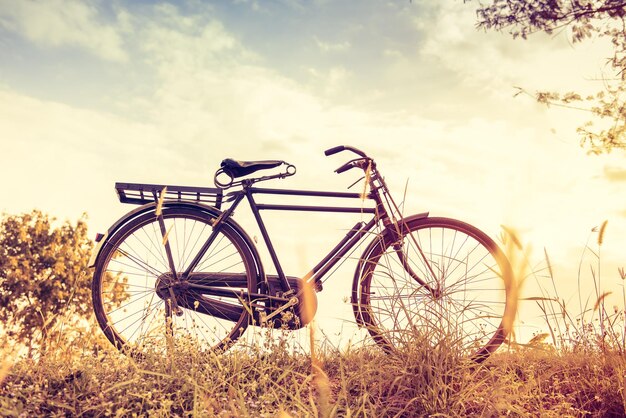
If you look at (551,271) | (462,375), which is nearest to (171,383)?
(462,375)

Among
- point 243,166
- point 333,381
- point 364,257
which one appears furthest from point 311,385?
point 243,166

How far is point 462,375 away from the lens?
3320 millimetres

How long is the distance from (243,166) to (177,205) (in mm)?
639

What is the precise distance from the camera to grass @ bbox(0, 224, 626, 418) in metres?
3.19

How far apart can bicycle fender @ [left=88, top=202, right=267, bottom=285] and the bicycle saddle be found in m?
0.34

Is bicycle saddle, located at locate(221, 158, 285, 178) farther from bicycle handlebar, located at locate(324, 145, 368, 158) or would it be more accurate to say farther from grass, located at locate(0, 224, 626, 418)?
grass, located at locate(0, 224, 626, 418)

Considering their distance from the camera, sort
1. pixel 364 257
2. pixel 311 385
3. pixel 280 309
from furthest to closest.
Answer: pixel 364 257 → pixel 280 309 → pixel 311 385

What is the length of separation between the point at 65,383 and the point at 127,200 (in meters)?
1.54

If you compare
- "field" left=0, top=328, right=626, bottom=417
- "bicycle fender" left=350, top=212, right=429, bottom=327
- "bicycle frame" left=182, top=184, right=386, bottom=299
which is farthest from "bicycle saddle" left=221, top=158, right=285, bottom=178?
"field" left=0, top=328, right=626, bottom=417

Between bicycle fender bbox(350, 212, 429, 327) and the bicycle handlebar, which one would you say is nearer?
bicycle fender bbox(350, 212, 429, 327)

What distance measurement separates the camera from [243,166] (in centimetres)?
439

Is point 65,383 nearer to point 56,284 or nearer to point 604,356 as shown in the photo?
point 604,356

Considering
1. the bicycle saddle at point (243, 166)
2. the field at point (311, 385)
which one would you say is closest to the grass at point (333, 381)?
the field at point (311, 385)

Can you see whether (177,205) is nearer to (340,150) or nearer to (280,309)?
(280,309)
